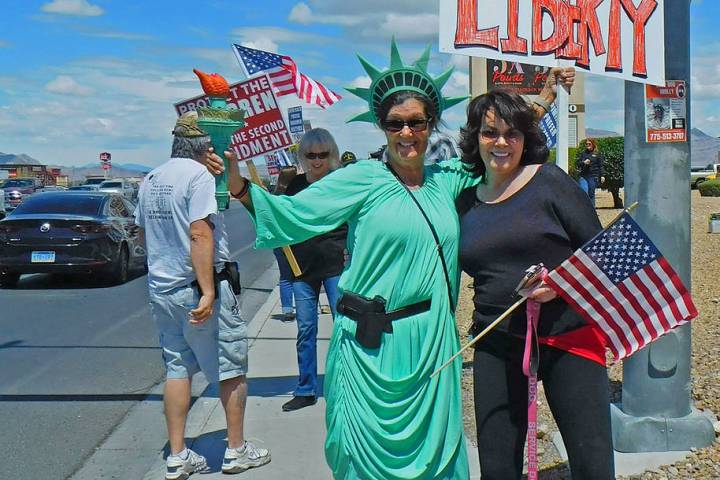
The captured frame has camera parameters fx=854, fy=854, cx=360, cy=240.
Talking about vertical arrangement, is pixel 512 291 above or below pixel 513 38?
below

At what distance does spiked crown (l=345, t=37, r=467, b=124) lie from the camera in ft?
10.5

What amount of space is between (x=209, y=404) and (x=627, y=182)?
3.33 m

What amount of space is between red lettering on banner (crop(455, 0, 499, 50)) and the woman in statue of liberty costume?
0.65 m

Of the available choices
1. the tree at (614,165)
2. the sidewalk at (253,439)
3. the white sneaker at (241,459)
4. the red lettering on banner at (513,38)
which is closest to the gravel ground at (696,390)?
the sidewalk at (253,439)

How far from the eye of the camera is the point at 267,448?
5262 mm

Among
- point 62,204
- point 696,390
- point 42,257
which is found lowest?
point 696,390

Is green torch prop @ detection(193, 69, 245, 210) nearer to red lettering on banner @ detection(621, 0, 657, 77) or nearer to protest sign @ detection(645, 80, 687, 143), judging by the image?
red lettering on banner @ detection(621, 0, 657, 77)

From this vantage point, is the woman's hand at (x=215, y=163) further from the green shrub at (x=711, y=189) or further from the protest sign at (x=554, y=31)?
the green shrub at (x=711, y=189)

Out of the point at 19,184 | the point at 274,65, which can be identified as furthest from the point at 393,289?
the point at 19,184

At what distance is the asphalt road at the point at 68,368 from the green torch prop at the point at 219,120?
2584 millimetres

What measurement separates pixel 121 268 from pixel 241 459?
917 centimetres

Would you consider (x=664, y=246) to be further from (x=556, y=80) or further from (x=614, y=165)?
(x=614, y=165)

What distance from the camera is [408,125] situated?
10.4ft

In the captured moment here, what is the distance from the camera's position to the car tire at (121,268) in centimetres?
1327
